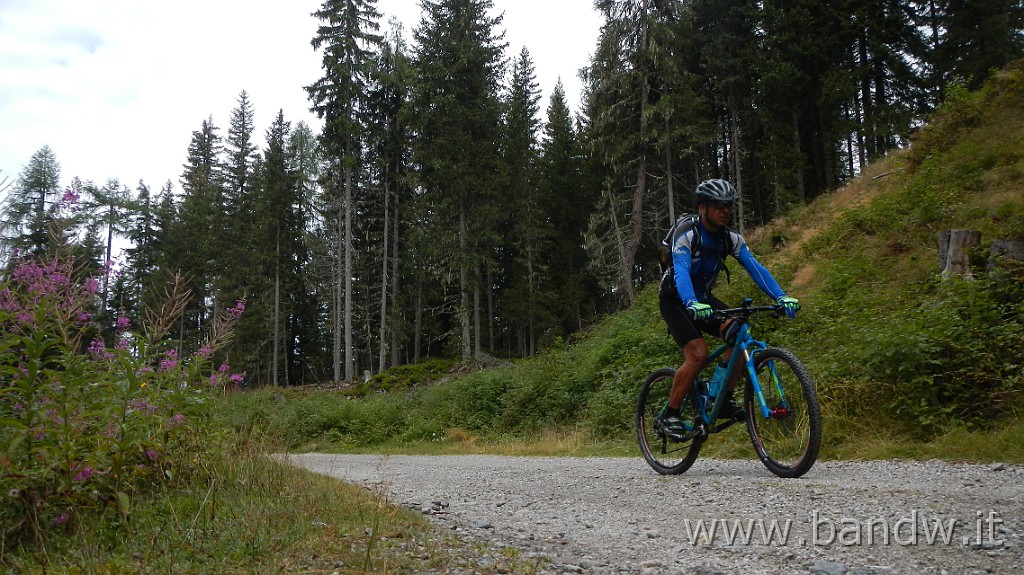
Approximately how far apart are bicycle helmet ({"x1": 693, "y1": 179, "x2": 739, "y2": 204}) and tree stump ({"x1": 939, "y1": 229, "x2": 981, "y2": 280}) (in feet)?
16.8

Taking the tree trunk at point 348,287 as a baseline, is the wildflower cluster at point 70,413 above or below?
below

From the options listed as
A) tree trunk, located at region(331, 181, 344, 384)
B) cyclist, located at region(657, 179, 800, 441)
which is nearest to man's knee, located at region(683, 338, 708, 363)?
cyclist, located at region(657, 179, 800, 441)

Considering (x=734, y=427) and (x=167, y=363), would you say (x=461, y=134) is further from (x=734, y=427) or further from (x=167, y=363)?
(x=167, y=363)

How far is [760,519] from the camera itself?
3.15 meters

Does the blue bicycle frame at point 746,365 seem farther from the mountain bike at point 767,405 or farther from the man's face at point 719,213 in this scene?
the man's face at point 719,213

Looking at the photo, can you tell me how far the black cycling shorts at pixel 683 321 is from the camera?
5.14 m

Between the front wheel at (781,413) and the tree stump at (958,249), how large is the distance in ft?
16.7

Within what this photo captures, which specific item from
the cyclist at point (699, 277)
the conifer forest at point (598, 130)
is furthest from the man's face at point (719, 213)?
the conifer forest at point (598, 130)

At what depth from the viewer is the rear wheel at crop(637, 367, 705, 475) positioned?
17.3 feet

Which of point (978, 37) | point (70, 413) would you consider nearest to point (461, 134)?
point (978, 37)

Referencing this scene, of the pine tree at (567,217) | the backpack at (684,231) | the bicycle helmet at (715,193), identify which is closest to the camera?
the bicycle helmet at (715,193)

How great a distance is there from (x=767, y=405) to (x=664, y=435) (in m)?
1.06

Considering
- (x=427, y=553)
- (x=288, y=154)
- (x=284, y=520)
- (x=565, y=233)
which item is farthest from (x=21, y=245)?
(x=288, y=154)

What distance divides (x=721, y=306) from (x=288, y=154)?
4656cm
